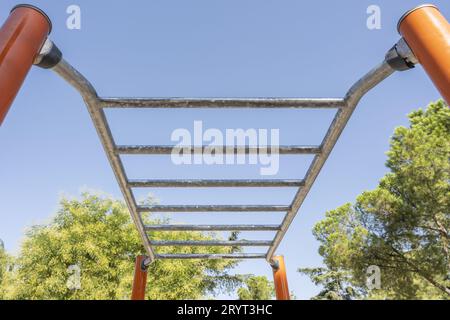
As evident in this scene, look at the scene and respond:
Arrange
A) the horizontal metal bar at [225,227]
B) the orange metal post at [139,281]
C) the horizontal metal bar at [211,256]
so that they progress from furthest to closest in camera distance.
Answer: the orange metal post at [139,281] → the horizontal metal bar at [211,256] → the horizontal metal bar at [225,227]

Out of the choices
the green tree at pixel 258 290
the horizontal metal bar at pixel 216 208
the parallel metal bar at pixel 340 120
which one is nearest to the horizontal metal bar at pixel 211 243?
the horizontal metal bar at pixel 216 208

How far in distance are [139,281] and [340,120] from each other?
3.06 meters

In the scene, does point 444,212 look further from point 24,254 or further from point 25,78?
point 24,254

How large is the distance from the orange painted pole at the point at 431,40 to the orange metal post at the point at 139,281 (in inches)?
141

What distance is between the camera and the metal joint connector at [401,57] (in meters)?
1.36

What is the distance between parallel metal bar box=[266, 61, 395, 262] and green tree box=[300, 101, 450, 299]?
12648mm

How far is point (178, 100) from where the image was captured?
174 cm

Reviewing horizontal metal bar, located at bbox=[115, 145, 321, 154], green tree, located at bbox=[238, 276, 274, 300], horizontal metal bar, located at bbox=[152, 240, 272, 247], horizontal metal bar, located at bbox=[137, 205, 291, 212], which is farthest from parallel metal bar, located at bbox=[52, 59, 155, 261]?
green tree, located at bbox=[238, 276, 274, 300]

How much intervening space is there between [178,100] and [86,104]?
0.47 metres

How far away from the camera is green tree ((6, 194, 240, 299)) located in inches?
632

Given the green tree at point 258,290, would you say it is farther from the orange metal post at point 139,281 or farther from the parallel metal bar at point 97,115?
the parallel metal bar at point 97,115

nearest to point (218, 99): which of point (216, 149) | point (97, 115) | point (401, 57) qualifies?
point (216, 149)

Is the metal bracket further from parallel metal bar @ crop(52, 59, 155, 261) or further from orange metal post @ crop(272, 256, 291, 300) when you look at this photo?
parallel metal bar @ crop(52, 59, 155, 261)

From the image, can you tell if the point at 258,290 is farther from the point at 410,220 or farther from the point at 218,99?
the point at 218,99
